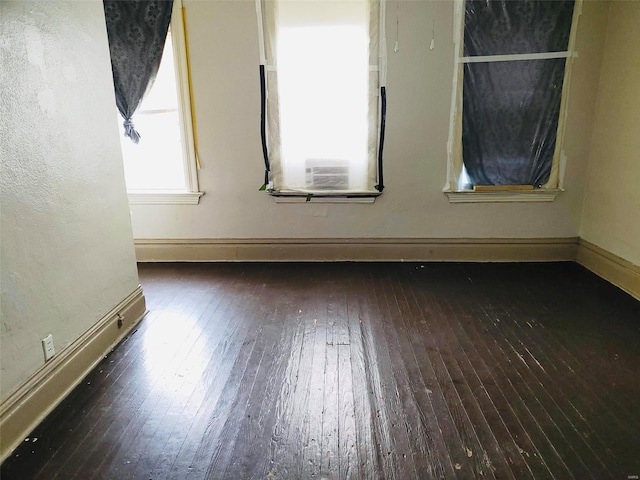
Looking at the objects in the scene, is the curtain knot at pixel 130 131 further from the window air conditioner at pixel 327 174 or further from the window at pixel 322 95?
the window air conditioner at pixel 327 174

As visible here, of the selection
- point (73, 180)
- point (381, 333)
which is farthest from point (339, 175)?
point (73, 180)

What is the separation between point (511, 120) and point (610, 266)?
1.46 meters

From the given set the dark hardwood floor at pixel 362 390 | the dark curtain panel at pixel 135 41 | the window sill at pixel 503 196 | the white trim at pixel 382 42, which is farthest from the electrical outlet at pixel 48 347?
the window sill at pixel 503 196

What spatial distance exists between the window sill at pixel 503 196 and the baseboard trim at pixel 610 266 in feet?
1.77

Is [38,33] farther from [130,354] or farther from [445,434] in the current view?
[445,434]

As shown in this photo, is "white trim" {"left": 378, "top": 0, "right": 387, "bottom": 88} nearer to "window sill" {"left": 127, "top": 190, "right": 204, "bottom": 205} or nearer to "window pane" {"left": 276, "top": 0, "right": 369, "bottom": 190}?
"window pane" {"left": 276, "top": 0, "right": 369, "bottom": 190}

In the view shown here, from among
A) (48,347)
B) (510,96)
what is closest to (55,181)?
(48,347)

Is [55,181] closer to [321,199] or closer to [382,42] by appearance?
[321,199]

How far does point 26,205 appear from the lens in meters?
1.86

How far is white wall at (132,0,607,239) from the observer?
11.7ft

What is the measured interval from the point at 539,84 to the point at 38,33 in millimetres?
3585

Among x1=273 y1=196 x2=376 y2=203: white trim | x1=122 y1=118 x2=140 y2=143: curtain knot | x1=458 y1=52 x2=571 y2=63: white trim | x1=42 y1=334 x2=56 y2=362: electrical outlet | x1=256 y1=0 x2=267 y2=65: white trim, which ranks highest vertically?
x1=256 y1=0 x2=267 y2=65: white trim

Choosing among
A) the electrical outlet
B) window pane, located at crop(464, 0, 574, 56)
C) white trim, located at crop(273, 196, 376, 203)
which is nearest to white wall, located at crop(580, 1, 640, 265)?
window pane, located at crop(464, 0, 574, 56)

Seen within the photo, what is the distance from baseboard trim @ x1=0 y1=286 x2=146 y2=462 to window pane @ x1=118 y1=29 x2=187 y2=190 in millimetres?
1579
